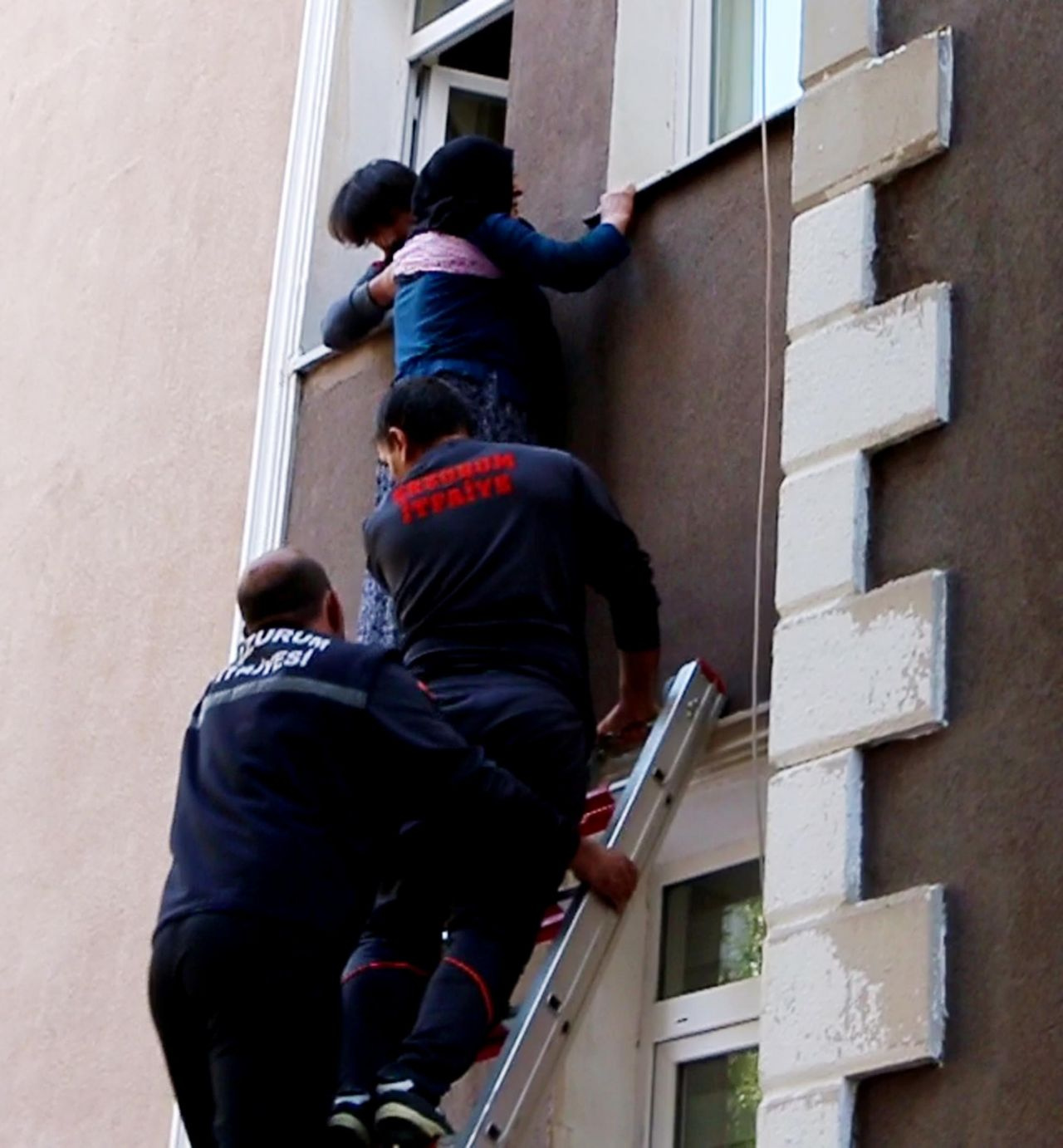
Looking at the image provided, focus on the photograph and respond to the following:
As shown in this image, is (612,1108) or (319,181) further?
(319,181)

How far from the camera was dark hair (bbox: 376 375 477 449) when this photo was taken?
638 centimetres

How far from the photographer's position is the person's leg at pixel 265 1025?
5270 millimetres


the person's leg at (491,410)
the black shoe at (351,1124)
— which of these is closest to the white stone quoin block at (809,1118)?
the black shoe at (351,1124)

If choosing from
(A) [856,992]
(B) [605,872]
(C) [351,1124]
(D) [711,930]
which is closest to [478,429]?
(D) [711,930]

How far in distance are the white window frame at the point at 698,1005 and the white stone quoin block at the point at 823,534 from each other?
1080mm

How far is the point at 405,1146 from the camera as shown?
5.22 m

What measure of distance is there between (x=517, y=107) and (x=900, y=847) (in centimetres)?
343

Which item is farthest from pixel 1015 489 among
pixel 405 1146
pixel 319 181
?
pixel 319 181

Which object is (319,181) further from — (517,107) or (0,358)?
(0,358)

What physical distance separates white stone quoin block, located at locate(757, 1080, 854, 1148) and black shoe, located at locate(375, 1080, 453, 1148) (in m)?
0.58

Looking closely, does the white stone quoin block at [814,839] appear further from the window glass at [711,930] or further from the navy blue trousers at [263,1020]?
the window glass at [711,930]

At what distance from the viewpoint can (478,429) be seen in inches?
269

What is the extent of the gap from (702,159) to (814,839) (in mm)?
2376

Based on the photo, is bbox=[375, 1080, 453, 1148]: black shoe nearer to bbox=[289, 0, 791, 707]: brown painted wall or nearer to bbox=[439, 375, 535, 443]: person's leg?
bbox=[289, 0, 791, 707]: brown painted wall
